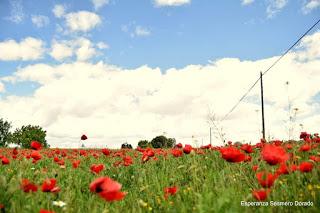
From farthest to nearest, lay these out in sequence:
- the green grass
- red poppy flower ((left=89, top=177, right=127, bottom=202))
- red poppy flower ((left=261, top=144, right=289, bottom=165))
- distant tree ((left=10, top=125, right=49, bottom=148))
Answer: distant tree ((left=10, top=125, right=49, bottom=148)) < the green grass < red poppy flower ((left=261, top=144, right=289, bottom=165)) < red poppy flower ((left=89, top=177, right=127, bottom=202))

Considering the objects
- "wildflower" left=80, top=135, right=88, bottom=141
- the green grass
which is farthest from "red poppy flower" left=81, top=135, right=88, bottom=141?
the green grass

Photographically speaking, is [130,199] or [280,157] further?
[130,199]

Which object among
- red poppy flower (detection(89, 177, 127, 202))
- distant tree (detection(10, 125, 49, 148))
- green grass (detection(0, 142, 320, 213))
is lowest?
green grass (detection(0, 142, 320, 213))

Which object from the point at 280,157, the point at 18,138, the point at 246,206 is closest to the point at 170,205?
the point at 246,206

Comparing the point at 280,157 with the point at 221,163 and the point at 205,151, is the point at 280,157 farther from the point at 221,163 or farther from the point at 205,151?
the point at 205,151

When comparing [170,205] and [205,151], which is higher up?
[205,151]

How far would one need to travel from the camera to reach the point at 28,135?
57.3 metres

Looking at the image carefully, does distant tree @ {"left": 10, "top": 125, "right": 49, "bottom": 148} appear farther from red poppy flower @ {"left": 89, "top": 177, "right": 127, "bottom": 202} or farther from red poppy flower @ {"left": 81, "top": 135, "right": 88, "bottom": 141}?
red poppy flower @ {"left": 89, "top": 177, "right": 127, "bottom": 202}

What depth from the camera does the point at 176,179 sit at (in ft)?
18.6

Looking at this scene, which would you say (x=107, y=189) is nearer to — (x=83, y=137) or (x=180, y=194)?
(x=180, y=194)

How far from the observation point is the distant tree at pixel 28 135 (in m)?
55.9

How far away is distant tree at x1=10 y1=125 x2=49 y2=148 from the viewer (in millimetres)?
55906

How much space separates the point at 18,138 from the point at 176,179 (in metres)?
55.6

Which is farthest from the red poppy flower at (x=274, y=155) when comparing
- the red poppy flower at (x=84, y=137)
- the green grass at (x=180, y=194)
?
the red poppy flower at (x=84, y=137)
